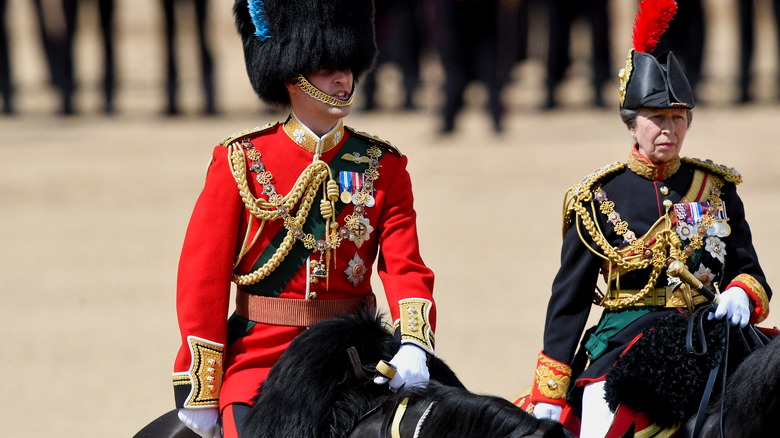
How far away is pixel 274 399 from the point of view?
3348 millimetres

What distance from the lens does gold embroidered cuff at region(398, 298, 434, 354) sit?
11.3 ft

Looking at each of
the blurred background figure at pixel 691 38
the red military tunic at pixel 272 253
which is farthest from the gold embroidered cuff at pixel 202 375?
the blurred background figure at pixel 691 38

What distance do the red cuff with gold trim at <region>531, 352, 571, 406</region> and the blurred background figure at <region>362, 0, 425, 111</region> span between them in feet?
52.1

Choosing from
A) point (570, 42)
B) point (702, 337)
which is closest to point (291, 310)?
point (702, 337)

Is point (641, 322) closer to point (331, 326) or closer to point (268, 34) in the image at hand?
point (331, 326)

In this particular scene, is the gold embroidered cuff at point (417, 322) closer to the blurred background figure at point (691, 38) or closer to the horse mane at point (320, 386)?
the horse mane at point (320, 386)

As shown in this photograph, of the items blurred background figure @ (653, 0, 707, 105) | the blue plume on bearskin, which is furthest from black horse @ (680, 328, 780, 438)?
blurred background figure @ (653, 0, 707, 105)

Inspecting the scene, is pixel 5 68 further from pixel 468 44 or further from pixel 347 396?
pixel 347 396

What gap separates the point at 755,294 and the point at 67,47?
17472 millimetres

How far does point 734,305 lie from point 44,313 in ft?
22.0

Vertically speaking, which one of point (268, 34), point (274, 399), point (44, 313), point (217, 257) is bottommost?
point (44, 313)

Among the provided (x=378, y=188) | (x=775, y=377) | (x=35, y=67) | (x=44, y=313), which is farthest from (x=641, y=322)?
(x=35, y=67)

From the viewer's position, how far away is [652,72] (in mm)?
3768

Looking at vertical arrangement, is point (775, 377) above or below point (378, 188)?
below
